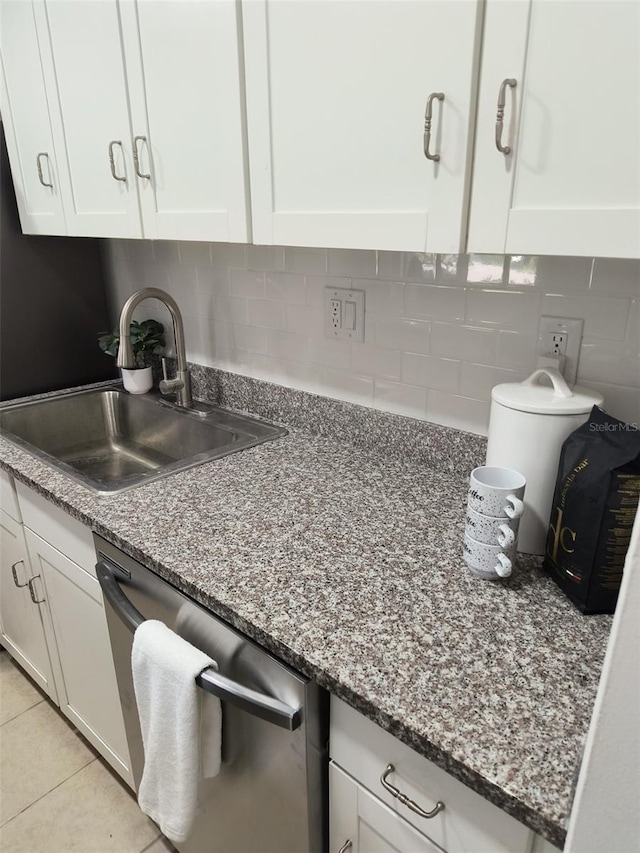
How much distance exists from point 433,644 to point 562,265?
0.70 metres

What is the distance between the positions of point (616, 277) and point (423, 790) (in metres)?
0.84

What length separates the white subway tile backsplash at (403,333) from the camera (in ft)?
4.04

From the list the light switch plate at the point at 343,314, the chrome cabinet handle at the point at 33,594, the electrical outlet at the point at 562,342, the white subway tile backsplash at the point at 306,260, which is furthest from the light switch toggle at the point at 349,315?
the chrome cabinet handle at the point at 33,594

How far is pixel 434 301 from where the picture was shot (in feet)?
3.92

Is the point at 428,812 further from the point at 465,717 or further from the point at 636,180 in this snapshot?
the point at 636,180

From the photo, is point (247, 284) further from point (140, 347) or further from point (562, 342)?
point (562, 342)

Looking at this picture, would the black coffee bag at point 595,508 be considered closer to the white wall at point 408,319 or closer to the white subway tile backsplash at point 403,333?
the white wall at point 408,319

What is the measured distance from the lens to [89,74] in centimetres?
127

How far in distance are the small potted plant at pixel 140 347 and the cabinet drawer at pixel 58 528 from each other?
1.68 ft

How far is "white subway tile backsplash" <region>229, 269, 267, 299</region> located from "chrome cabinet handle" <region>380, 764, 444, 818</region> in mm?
1175

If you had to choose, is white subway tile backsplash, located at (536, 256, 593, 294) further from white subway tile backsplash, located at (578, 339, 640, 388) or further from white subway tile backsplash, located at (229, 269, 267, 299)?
white subway tile backsplash, located at (229, 269, 267, 299)

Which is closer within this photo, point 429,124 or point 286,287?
point 429,124

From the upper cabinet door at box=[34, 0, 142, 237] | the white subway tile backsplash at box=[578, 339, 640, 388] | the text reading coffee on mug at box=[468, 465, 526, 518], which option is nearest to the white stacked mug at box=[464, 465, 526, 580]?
the text reading coffee on mug at box=[468, 465, 526, 518]

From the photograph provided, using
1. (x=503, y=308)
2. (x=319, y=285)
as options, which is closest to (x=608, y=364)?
(x=503, y=308)
